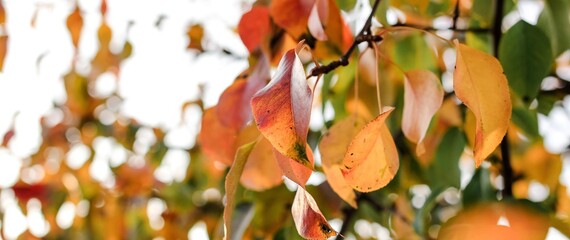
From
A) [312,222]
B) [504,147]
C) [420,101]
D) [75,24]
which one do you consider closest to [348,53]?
[420,101]

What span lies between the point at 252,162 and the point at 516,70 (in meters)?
0.28

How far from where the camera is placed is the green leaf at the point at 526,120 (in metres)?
0.80

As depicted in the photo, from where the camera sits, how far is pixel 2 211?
1.74m

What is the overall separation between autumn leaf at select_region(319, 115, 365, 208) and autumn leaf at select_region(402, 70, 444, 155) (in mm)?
61

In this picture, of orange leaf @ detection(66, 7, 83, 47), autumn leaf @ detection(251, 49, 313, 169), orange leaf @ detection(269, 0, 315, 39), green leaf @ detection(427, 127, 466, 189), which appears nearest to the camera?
autumn leaf @ detection(251, 49, 313, 169)

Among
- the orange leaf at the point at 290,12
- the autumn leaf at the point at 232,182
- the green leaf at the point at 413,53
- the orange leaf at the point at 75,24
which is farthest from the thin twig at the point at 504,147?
the orange leaf at the point at 75,24

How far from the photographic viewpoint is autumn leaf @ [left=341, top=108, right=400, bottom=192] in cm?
44

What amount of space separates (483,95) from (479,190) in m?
0.33

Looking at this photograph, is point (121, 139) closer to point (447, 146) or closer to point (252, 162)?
point (447, 146)

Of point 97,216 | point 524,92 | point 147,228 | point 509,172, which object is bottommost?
point 97,216

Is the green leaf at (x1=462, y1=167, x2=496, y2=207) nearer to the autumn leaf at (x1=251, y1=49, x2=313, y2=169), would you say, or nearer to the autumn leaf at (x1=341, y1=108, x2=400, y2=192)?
the autumn leaf at (x1=341, y1=108, x2=400, y2=192)

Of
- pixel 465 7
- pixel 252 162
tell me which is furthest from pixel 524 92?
pixel 465 7

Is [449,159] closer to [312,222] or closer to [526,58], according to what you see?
[526,58]

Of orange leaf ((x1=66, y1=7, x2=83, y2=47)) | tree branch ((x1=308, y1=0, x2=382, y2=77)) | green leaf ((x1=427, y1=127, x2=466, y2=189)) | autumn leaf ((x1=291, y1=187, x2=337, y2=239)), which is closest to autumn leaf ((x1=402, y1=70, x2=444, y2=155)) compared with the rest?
tree branch ((x1=308, y1=0, x2=382, y2=77))
